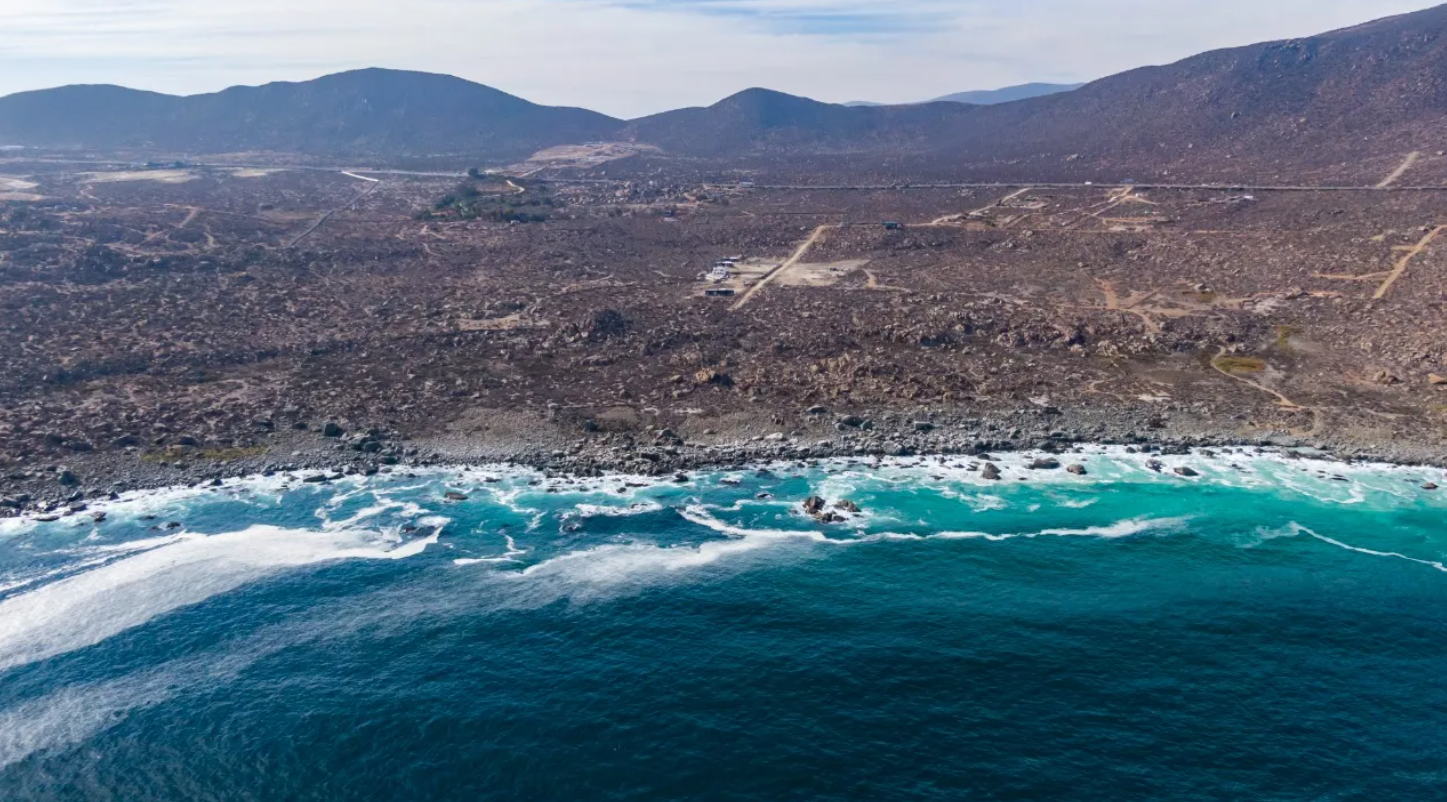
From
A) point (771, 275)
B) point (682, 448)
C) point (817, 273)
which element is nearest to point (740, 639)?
point (682, 448)

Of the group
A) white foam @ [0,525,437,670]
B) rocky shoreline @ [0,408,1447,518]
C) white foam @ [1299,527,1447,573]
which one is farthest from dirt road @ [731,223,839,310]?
white foam @ [1299,527,1447,573]

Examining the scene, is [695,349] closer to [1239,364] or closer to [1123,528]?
[1123,528]

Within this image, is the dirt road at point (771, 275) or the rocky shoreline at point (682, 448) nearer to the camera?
the rocky shoreline at point (682, 448)

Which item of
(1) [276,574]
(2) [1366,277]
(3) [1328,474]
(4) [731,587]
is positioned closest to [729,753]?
(4) [731,587]

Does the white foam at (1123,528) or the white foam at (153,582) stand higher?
the white foam at (1123,528)

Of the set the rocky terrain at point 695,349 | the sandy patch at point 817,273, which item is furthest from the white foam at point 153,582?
the sandy patch at point 817,273

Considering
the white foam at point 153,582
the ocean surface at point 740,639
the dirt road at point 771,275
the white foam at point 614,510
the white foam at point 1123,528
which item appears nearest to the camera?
the ocean surface at point 740,639

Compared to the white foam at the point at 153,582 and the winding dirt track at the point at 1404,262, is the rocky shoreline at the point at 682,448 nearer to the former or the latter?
the white foam at the point at 153,582
